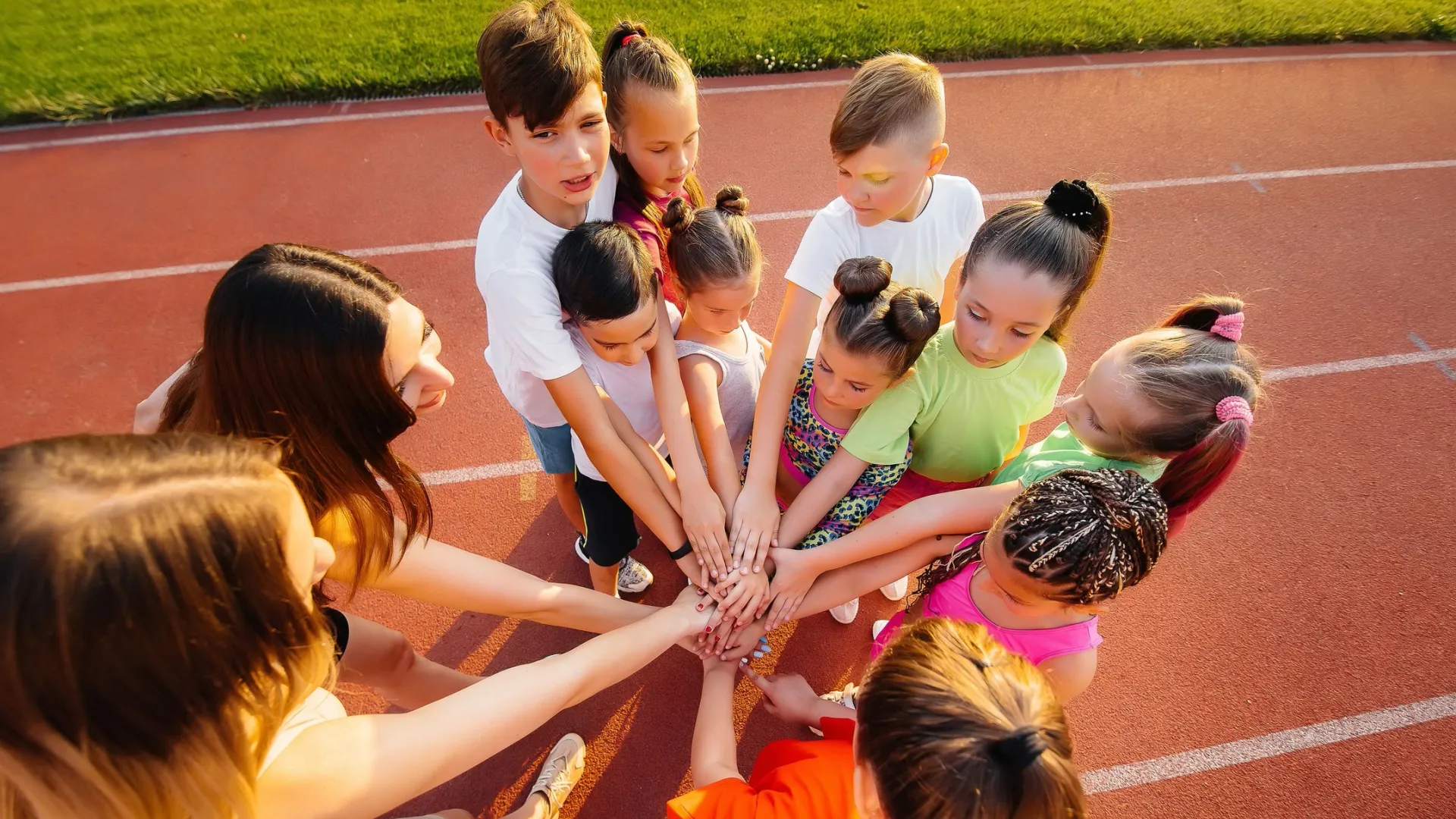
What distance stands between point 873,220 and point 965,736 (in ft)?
5.55

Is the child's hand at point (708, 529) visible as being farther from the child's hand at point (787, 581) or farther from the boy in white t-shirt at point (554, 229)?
the child's hand at point (787, 581)

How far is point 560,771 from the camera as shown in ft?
8.54

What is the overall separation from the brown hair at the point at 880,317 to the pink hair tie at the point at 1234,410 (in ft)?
2.40

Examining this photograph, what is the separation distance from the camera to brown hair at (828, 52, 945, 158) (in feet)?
7.41

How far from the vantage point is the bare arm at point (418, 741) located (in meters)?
1.44

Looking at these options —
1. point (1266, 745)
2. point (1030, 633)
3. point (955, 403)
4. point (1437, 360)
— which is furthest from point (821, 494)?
point (1437, 360)

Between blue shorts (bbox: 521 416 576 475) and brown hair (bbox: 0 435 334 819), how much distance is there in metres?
1.37

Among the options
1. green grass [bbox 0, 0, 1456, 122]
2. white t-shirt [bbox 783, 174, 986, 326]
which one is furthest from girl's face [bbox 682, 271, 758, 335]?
green grass [bbox 0, 0, 1456, 122]

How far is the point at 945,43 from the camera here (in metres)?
6.90

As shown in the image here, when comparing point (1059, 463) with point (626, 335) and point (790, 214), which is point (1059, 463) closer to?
point (626, 335)

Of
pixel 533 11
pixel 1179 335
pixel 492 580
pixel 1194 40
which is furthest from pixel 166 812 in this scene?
pixel 1194 40

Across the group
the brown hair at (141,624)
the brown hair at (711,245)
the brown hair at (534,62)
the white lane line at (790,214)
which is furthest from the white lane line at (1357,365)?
the brown hair at (141,624)

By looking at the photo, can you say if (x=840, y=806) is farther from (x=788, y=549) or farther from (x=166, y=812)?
(x=166, y=812)

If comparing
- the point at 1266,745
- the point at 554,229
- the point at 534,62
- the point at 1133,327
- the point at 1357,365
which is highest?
the point at 534,62
